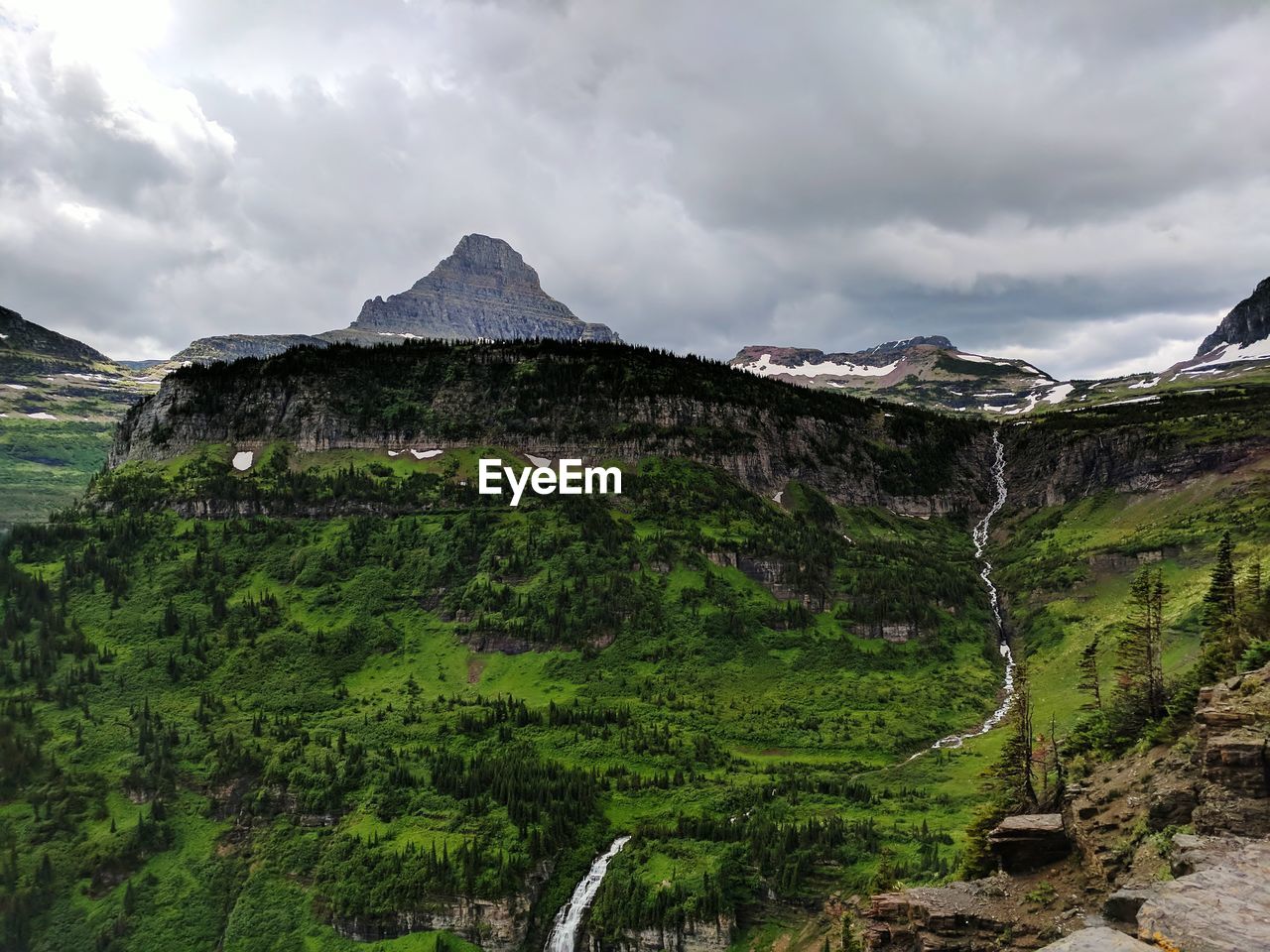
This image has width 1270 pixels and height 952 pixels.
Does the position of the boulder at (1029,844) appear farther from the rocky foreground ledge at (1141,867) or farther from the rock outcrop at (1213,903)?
the rock outcrop at (1213,903)

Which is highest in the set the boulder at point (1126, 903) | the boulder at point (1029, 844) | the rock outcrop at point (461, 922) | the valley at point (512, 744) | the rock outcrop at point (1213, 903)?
the rock outcrop at point (1213, 903)

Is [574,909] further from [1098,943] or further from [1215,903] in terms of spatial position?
[1215,903]

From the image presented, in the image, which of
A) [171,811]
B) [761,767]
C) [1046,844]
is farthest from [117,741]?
[1046,844]

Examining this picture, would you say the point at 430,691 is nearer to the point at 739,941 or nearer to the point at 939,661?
the point at 739,941

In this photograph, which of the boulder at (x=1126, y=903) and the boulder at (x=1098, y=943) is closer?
the boulder at (x=1098, y=943)

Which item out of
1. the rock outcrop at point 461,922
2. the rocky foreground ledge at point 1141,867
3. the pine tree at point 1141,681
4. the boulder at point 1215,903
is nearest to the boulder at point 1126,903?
the rocky foreground ledge at point 1141,867

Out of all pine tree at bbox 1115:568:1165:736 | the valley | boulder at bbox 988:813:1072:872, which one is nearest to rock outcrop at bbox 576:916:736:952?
the valley

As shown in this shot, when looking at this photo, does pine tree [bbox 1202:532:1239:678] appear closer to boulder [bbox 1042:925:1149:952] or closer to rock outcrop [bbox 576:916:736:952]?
boulder [bbox 1042:925:1149:952]
